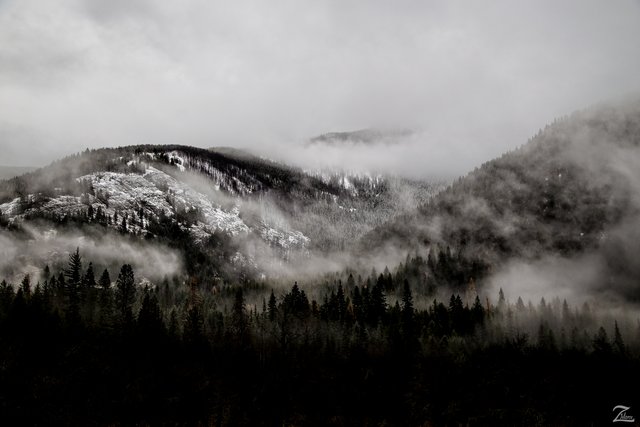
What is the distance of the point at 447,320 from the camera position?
561 ft

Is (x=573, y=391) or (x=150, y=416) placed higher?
(x=150, y=416)

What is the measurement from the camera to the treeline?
87.2 metres

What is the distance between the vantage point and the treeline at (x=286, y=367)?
286 ft

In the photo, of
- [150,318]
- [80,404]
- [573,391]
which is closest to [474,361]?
[573,391]

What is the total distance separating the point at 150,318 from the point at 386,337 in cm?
6753

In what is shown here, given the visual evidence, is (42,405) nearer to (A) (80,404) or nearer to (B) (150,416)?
(A) (80,404)

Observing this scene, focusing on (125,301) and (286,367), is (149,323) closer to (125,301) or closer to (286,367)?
(125,301)

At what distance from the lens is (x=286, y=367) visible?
382 ft
